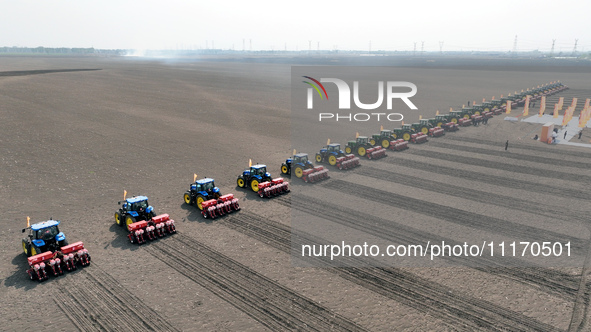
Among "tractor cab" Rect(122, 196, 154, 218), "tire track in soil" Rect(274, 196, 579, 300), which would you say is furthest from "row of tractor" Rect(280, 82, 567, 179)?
"tractor cab" Rect(122, 196, 154, 218)

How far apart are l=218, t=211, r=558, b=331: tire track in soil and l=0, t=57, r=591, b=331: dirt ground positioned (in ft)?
0.19

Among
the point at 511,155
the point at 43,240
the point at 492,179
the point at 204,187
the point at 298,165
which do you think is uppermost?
the point at 298,165

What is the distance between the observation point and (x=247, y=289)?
1326 cm

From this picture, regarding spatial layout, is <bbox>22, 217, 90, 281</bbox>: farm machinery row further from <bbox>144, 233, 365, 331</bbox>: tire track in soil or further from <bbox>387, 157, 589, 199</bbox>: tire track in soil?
<bbox>387, 157, 589, 199</bbox>: tire track in soil

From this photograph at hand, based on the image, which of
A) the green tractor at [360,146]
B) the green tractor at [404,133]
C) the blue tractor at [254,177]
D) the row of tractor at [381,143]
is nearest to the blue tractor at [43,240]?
the blue tractor at [254,177]

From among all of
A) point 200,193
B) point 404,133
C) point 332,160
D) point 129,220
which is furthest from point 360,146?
point 129,220

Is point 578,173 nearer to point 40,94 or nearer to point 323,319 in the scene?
point 323,319

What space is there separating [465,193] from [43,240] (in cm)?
2293

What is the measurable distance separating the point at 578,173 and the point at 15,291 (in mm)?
34302

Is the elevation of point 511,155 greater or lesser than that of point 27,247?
greater

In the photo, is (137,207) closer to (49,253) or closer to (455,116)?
(49,253)

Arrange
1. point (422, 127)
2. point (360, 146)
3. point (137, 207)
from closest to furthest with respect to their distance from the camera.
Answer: point (137, 207)
point (360, 146)
point (422, 127)

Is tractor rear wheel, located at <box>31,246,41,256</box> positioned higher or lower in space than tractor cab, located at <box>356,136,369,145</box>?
lower

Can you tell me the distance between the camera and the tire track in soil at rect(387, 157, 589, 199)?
2242 cm
